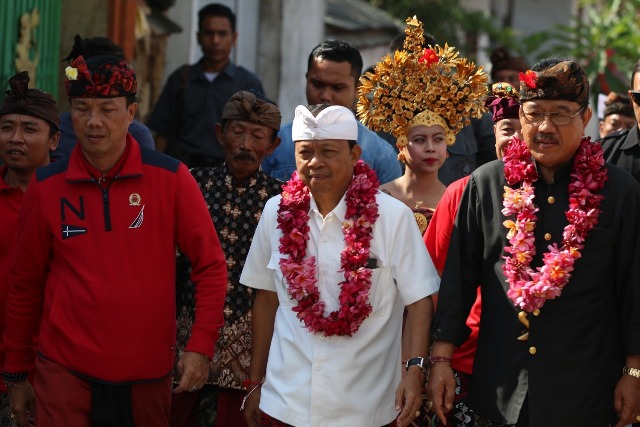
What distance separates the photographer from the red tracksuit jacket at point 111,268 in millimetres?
5711

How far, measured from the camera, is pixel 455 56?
721 centimetres

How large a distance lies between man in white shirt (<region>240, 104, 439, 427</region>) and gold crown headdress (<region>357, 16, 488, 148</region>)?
1489 millimetres

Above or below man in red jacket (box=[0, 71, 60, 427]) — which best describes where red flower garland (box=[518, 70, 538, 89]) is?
above

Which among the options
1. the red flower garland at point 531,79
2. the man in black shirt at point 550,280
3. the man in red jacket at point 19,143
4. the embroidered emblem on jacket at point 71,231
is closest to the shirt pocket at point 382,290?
the man in black shirt at point 550,280

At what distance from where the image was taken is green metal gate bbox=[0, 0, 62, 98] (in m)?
9.17

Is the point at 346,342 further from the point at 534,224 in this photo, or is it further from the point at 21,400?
the point at 21,400

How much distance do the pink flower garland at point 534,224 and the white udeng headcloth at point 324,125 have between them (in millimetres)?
815

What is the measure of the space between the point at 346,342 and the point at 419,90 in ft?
7.33

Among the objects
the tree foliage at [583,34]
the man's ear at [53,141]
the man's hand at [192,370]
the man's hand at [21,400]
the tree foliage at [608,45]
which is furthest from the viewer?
the tree foliage at [583,34]

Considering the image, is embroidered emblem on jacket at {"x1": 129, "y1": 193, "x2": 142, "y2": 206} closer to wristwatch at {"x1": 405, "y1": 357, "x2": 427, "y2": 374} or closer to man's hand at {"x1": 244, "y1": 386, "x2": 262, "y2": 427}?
man's hand at {"x1": 244, "y1": 386, "x2": 262, "y2": 427}

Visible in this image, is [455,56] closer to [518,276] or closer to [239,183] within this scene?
[239,183]

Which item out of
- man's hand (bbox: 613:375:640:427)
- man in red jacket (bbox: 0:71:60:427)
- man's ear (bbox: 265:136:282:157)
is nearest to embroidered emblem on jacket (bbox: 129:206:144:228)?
man in red jacket (bbox: 0:71:60:427)

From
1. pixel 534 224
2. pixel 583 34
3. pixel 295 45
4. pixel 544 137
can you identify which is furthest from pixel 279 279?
pixel 583 34

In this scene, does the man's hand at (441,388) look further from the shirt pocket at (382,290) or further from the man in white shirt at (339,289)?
the shirt pocket at (382,290)
